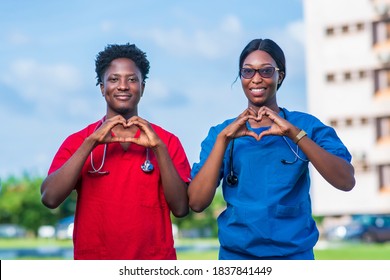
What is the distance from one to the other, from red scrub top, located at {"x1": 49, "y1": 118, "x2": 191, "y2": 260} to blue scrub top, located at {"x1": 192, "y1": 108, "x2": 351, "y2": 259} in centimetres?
25

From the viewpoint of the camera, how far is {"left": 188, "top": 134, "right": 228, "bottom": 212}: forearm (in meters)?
3.87

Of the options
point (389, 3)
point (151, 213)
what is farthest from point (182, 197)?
point (389, 3)

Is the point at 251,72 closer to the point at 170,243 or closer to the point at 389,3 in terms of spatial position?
the point at 170,243

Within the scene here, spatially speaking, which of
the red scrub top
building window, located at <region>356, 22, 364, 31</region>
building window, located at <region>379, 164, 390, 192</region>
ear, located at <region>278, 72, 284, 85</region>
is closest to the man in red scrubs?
the red scrub top

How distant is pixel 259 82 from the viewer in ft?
13.1

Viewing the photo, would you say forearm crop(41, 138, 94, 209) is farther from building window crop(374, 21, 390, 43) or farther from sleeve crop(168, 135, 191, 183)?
building window crop(374, 21, 390, 43)

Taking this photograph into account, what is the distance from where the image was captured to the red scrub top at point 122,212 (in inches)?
163

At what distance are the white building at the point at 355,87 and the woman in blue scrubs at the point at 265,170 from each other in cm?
3947

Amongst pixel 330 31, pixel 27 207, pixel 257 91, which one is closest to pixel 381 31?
pixel 330 31

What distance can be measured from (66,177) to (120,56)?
67 cm

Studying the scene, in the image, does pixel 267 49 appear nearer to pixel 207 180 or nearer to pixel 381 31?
pixel 207 180

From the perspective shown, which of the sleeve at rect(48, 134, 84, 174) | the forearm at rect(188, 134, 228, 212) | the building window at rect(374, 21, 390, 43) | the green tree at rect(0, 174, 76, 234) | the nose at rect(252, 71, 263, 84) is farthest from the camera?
the green tree at rect(0, 174, 76, 234)

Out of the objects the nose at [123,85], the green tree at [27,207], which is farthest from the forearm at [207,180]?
the green tree at [27,207]

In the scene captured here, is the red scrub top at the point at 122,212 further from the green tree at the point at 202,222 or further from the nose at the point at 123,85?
the green tree at the point at 202,222
